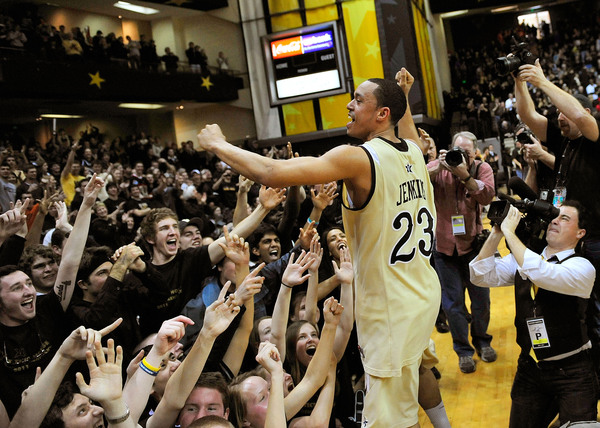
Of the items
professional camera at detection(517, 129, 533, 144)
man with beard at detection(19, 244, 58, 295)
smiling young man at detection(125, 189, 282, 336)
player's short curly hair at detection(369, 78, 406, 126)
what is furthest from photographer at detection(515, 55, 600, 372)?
man with beard at detection(19, 244, 58, 295)

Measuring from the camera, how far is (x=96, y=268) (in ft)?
13.1

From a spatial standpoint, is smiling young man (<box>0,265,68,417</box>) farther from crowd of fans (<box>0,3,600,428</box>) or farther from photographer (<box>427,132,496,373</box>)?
photographer (<box>427,132,496,373</box>)

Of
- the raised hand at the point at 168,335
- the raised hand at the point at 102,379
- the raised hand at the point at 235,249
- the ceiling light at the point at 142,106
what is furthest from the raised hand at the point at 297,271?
the ceiling light at the point at 142,106

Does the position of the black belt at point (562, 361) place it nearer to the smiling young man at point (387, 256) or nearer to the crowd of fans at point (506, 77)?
the smiling young man at point (387, 256)

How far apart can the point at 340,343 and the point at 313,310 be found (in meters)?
0.33

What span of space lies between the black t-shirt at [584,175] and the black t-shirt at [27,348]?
120 inches

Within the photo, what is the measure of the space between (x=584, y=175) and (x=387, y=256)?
6.01ft

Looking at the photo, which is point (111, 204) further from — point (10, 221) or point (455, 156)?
point (455, 156)

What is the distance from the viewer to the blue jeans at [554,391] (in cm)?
322

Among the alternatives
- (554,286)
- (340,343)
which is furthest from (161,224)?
(554,286)

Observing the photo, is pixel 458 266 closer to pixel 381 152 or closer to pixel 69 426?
pixel 381 152

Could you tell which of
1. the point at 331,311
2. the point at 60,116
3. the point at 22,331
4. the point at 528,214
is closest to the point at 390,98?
the point at 331,311

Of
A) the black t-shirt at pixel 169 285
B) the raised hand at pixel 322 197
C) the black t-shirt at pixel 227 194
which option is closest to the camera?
the black t-shirt at pixel 169 285

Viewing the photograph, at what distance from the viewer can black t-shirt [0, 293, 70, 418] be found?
303 cm
